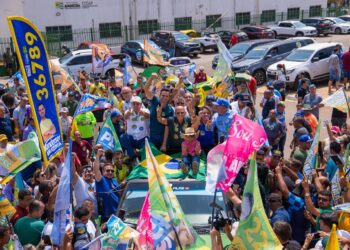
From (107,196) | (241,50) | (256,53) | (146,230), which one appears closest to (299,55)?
(256,53)

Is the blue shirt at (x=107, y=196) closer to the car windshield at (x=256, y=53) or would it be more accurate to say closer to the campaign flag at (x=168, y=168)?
the campaign flag at (x=168, y=168)

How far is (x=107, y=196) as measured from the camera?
23.9ft

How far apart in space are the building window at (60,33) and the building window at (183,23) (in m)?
8.13

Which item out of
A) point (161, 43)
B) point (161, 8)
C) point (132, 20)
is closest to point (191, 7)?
point (161, 8)

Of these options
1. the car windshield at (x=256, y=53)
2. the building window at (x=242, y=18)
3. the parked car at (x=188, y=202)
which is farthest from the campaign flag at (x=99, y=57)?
the building window at (x=242, y=18)

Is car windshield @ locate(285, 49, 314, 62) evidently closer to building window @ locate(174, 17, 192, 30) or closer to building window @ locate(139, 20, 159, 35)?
building window @ locate(139, 20, 159, 35)

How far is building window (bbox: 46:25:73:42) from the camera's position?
3158 cm

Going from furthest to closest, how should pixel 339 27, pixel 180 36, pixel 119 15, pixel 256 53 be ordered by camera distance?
pixel 339 27 < pixel 119 15 < pixel 180 36 < pixel 256 53

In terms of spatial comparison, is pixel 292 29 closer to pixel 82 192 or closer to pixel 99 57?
pixel 99 57

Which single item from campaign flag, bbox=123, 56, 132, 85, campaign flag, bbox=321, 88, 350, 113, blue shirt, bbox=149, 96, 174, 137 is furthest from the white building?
campaign flag, bbox=321, 88, 350, 113

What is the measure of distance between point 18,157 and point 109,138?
2506 millimetres

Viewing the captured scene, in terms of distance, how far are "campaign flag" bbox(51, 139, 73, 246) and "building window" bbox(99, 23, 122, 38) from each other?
29014 mm

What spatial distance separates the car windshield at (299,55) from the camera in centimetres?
2039

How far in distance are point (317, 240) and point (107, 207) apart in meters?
3.12
